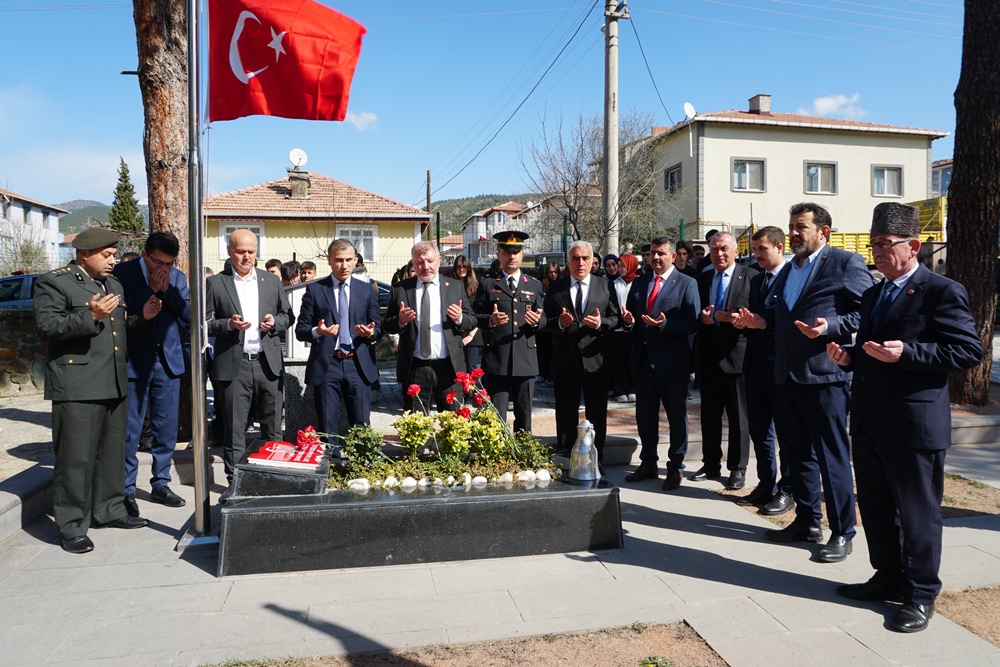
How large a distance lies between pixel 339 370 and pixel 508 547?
7.56 ft

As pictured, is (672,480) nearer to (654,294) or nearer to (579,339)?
(579,339)

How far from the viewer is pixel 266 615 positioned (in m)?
3.79

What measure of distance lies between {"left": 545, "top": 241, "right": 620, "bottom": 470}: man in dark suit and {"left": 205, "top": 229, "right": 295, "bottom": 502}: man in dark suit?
2344mm

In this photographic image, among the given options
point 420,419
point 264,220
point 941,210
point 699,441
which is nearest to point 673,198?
point 941,210

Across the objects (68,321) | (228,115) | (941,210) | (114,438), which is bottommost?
(114,438)

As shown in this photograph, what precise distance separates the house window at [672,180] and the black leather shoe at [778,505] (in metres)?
30.4

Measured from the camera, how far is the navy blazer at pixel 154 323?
5602 millimetres

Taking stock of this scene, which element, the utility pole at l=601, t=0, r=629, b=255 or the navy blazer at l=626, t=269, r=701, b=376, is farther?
the utility pole at l=601, t=0, r=629, b=255

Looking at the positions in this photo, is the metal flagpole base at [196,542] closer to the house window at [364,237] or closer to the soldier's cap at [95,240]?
the soldier's cap at [95,240]

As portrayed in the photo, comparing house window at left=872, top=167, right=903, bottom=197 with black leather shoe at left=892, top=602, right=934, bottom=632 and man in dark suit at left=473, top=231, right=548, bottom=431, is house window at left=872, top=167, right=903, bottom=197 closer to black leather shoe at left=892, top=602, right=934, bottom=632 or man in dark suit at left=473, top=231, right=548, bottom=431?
man in dark suit at left=473, top=231, right=548, bottom=431

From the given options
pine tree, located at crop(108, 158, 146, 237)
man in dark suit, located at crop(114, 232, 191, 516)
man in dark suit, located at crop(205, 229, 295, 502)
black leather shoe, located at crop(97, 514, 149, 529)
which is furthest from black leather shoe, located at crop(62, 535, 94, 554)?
pine tree, located at crop(108, 158, 146, 237)

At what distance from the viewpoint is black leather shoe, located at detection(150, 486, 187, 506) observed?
5793mm

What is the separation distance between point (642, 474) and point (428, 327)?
2245 millimetres

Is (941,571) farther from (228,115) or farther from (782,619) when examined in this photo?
(228,115)
